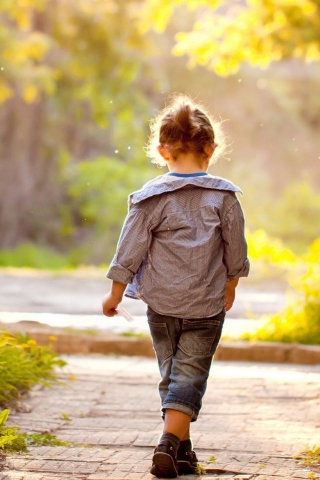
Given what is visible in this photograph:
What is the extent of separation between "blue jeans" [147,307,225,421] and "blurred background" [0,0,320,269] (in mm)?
7207

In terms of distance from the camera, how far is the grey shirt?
342cm

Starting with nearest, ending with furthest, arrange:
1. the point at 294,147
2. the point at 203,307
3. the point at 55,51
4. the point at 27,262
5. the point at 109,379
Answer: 1. the point at 203,307
2. the point at 109,379
3. the point at 55,51
4. the point at 27,262
5. the point at 294,147

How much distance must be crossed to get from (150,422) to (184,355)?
114 centimetres

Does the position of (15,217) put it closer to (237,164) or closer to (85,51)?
(85,51)

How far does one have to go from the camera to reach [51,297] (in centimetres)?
1184

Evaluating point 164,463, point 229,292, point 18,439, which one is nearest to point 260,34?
point 229,292

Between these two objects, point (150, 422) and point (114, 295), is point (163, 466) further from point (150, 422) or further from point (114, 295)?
point (150, 422)

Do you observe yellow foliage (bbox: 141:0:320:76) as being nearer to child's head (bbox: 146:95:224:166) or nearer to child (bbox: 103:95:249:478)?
child's head (bbox: 146:95:224:166)

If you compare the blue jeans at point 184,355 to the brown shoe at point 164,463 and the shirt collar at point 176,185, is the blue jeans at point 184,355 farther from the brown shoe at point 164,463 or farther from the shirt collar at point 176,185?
the shirt collar at point 176,185

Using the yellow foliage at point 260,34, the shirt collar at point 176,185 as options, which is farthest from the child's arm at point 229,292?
the yellow foliage at point 260,34

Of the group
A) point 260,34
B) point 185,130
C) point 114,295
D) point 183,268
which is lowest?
point 114,295

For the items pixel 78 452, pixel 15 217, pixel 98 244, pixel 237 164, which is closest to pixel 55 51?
pixel 15 217

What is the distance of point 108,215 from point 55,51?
7.16 m

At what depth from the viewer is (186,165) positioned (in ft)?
11.8
